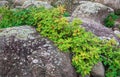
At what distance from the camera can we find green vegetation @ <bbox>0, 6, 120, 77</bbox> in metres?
3.82

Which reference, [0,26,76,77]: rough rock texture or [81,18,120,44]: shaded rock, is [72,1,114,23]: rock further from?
[0,26,76,77]: rough rock texture

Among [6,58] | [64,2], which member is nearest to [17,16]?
[6,58]

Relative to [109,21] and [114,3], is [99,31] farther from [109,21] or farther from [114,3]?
[114,3]

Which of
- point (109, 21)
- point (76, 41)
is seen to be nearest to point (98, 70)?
point (76, 41)

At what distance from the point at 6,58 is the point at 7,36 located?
382 mm

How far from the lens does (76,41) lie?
391 cm

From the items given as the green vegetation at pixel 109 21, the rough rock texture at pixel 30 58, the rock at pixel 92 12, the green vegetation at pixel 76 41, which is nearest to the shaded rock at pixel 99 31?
the green vegetation at pixel 76 41

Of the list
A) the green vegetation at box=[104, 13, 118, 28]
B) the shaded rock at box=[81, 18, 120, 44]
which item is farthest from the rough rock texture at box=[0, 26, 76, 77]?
the green vegetation at box=[104, 13, 118, 28]

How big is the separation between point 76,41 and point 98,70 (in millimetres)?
522

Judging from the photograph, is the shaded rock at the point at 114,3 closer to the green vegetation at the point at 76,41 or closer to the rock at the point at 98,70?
the green vegetation at the point at 76,41

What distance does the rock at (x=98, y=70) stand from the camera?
3.91 m

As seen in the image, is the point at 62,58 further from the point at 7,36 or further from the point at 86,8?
the point at 86,8

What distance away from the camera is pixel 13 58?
3719 millimetres

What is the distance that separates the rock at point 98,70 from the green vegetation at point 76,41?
0.24ft
